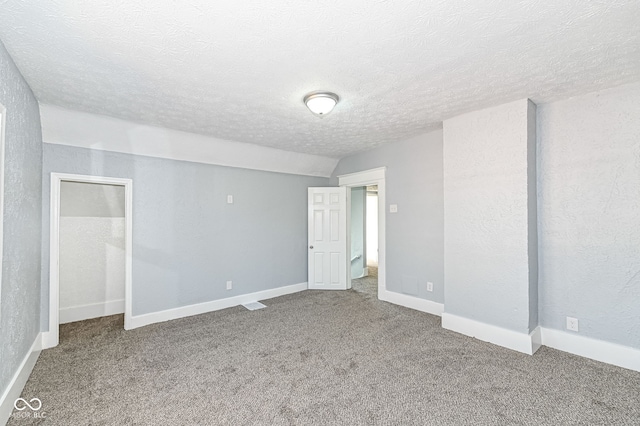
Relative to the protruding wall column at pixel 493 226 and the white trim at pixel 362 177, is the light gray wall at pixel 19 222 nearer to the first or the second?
the protruding wall column at pixel 493 226

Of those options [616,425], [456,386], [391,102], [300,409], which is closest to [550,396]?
[616,425]

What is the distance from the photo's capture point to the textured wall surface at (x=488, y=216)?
2902 mm

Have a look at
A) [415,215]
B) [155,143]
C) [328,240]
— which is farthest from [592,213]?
[155,143]

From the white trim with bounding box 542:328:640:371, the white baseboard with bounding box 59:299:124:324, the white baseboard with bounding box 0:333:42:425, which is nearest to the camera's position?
the white baseboard with bounding box 0:333:42:425

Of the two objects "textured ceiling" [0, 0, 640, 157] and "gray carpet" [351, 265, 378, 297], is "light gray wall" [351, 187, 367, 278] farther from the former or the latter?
"textured ceiling" [0, 0, 640, 157]

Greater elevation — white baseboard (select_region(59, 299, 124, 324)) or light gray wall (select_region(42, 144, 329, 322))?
light gray wall (select_region(42, 144, 329, 322))

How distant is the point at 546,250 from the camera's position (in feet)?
9.84

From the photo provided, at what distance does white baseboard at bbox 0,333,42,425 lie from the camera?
1904mm

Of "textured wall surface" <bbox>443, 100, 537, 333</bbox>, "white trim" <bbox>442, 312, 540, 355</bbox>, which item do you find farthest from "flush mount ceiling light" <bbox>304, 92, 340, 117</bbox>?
"white trim" <bbox>442, 312, 540, 355</bbox>

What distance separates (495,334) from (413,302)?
1256 mm

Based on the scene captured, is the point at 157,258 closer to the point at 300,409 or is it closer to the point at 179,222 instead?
the point at 179,222

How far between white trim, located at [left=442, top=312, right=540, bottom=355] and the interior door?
2198 mm

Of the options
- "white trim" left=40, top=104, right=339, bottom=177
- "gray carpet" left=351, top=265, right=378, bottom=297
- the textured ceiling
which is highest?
the textured ceiling

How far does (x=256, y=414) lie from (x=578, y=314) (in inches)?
119
